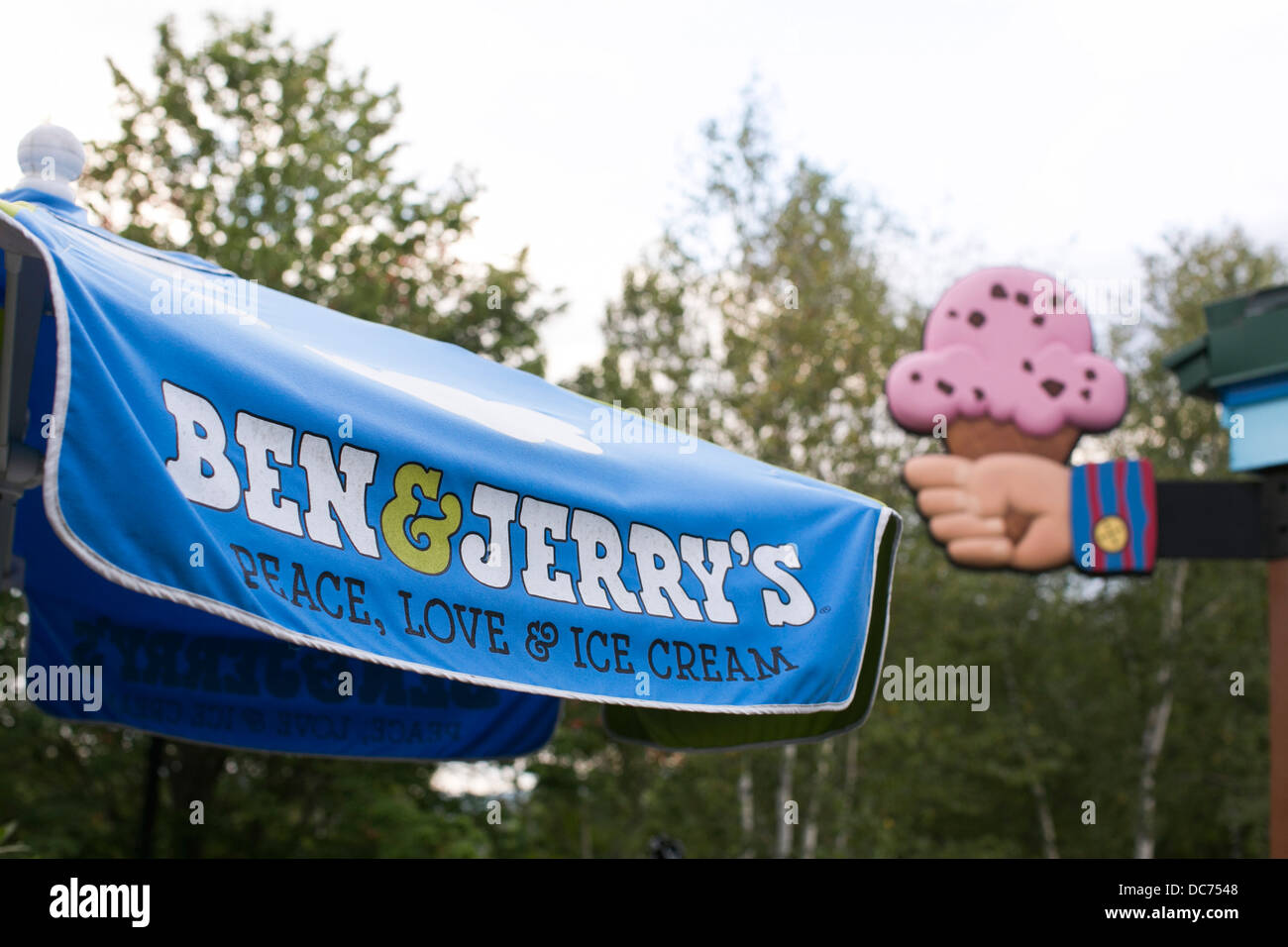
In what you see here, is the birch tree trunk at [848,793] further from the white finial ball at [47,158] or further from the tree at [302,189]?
the white finial ball at [47,158]

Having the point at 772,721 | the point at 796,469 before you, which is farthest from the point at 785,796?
the point at 772,721

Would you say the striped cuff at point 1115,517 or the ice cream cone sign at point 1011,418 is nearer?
the striped cuff at point 1115,517

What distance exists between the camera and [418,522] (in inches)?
75.6

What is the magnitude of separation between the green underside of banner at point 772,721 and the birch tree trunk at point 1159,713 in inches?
550

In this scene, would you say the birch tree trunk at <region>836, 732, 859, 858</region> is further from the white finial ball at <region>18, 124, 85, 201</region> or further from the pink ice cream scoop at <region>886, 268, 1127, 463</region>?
the white finial ball at <region>18, 124, 85, 201</region>

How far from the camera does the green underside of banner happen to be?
104 inches

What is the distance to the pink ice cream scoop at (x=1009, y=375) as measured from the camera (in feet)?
24.1

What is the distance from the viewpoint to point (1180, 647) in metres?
15.6

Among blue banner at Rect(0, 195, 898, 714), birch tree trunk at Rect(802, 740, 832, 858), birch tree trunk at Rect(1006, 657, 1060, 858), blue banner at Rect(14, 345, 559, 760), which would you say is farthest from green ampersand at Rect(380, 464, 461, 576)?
birch tree trunk at Rect(1006, 657, 1060, 858)

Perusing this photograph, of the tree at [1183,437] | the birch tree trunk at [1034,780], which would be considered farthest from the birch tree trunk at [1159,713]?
the birch tree trunk at [1034,780]

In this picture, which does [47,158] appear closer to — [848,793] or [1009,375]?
[1009,375]
